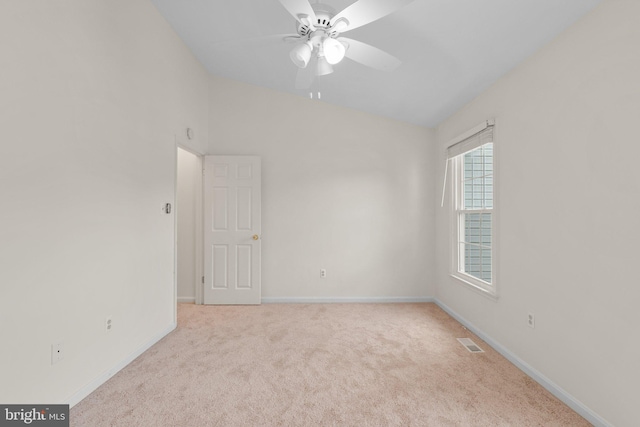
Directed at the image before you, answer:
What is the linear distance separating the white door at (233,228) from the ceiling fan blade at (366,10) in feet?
8.29

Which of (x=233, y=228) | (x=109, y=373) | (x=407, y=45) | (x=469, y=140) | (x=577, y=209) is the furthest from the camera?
(x=233, y=228)

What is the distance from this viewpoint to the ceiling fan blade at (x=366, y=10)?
1.38 m

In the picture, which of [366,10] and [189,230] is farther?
[189,230]

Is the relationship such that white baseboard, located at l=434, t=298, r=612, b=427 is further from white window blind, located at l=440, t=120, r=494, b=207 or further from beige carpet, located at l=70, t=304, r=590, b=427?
white window blind, located at l=440, t=120, r=494, b=207

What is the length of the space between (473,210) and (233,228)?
2.99 meters

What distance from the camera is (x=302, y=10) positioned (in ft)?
5.19

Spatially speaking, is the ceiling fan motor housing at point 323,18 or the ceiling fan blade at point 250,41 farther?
the ceiling fan blade at point 250,41

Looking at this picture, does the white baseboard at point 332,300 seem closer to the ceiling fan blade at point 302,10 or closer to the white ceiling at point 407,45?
the white ceiling at point 407,45

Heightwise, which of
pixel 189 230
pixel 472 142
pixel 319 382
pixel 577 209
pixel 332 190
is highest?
pixel 472 142

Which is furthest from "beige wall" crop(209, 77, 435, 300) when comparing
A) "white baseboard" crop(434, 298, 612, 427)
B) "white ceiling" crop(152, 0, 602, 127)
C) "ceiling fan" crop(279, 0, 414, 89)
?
"ceiling fan" crop(279, 0, 414, 89)

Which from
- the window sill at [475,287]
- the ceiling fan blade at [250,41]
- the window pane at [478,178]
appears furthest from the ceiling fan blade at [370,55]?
the window sill at [475,287]

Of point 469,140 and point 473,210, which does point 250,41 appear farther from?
point 473,210

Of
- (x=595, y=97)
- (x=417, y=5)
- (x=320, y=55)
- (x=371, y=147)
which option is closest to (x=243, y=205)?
(x=371, y=147)

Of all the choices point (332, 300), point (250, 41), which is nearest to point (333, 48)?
point (250, 41)
